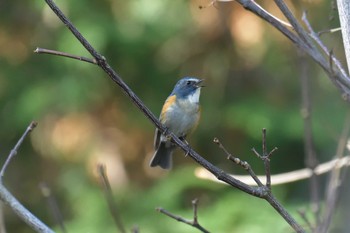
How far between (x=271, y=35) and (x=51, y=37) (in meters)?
2.23

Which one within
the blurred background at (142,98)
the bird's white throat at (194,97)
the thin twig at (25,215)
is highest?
the blurred background at (142,98)

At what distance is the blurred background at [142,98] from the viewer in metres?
6.20

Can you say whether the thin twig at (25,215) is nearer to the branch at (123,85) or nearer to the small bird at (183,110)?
the branch at (123,85)

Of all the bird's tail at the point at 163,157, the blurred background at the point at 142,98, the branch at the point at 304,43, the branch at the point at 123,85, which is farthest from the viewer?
the blurred background at the point at 142,98

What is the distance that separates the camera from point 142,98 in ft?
23.1

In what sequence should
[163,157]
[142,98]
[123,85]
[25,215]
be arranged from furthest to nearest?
[142,98] → [163,157] → [25,215] → [123,85]

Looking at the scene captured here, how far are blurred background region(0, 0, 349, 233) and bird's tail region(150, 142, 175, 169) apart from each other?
157 cm

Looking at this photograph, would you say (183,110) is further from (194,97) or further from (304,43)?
(304,43)

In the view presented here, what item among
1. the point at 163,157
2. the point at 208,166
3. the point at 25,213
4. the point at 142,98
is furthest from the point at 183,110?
the point at 142,98

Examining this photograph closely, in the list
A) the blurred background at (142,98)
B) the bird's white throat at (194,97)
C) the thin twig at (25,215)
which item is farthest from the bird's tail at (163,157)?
the thin twig at (25,215)

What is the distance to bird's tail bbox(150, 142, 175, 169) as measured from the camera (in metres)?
4.18

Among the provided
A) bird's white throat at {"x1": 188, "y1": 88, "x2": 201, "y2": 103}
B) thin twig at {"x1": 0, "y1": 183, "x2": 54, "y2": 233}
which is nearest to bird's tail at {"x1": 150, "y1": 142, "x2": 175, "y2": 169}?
bird's white throat at {"x1": 188, "y1": 88, "x2": 201, "y2": 103}

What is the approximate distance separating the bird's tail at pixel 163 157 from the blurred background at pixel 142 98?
1573 mm

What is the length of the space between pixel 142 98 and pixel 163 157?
288 centimetres
